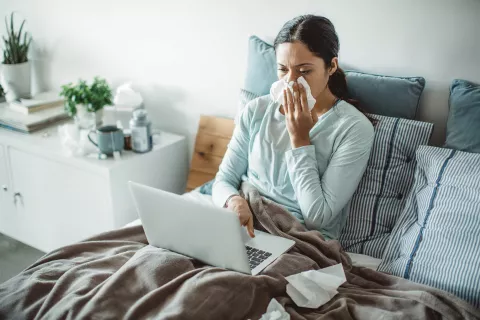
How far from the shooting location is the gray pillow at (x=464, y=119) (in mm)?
1543

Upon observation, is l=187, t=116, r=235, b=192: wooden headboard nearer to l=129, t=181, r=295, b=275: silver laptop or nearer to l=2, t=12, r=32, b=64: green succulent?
l=129, t=181, r=295, b=275: silver laptop

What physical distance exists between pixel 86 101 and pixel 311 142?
111cm

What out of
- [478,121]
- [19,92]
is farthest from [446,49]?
[19,92]

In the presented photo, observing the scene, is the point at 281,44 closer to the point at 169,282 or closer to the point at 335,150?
the point at 335,150

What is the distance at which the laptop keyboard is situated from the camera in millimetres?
1384

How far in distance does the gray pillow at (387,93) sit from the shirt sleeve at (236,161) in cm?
37

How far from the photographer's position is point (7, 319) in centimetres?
125

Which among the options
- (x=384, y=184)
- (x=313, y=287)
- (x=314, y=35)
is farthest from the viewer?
(x=384, y=184)

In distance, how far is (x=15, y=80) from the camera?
8.36 ft

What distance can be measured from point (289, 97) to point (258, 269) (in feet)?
1.74

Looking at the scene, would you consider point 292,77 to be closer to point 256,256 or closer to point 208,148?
point 256,256

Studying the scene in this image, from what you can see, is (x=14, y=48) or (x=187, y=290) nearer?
(x=187, y=290)

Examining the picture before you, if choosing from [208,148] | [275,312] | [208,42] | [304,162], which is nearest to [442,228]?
[304,162]

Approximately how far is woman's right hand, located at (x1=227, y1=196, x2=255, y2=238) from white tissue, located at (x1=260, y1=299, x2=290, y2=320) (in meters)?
0.30
